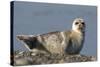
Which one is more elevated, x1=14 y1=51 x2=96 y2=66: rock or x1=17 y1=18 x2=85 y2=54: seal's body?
x1=17 y1=18 x2=85 y2=54: seal's body

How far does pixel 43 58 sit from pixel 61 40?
31cm

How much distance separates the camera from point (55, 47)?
2543mm

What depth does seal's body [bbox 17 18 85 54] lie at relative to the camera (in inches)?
96.9

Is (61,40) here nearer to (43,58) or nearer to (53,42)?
(53,42)

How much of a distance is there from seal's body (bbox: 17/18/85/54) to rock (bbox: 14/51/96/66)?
0.06 meters

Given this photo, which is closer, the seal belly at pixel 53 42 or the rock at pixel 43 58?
the rock at pixel 43 58

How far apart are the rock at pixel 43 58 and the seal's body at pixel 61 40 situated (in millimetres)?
59

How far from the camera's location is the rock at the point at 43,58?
7.86ft

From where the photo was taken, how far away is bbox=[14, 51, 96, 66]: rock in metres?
2.40

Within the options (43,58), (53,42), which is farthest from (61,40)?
(43,58)

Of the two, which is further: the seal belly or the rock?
the seal belly

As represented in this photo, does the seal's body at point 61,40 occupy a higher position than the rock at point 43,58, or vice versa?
the seal's body at point 61,40

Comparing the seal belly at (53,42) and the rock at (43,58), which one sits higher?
the seal belly at (53,42)

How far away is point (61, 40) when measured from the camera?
257cm
